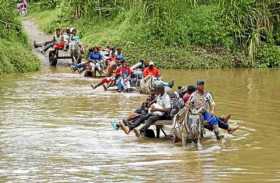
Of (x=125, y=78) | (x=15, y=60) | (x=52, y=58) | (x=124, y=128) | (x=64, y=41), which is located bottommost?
(x=124, y=128)

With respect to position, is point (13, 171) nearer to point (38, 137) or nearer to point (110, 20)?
point (38, 137)

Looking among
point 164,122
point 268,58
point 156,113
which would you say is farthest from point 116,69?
point 268,58

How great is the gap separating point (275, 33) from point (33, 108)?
20.9 m

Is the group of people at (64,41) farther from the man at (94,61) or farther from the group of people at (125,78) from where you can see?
the group of people at (125,78)

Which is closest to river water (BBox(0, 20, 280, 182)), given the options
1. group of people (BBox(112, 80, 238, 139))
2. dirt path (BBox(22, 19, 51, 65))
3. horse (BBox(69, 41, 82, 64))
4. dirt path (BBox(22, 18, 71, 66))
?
group of people (BBox(112, 80, 238, 139))

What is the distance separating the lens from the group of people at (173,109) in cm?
1429

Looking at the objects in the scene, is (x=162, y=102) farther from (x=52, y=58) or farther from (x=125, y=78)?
(x=52, y=58)

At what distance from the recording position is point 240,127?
16.8m

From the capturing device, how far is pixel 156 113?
15000mm

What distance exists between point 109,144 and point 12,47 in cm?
1806

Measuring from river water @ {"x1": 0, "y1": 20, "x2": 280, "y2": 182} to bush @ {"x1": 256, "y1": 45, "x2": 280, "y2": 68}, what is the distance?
35.6ft

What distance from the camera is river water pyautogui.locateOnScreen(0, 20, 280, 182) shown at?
461 inches

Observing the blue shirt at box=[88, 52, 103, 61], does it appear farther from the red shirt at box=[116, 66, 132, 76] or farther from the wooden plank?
the wooden plank

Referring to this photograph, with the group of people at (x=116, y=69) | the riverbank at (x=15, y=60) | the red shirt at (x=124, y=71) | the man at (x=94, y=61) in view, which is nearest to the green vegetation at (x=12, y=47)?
the riverbank at (x=15, y=60)
